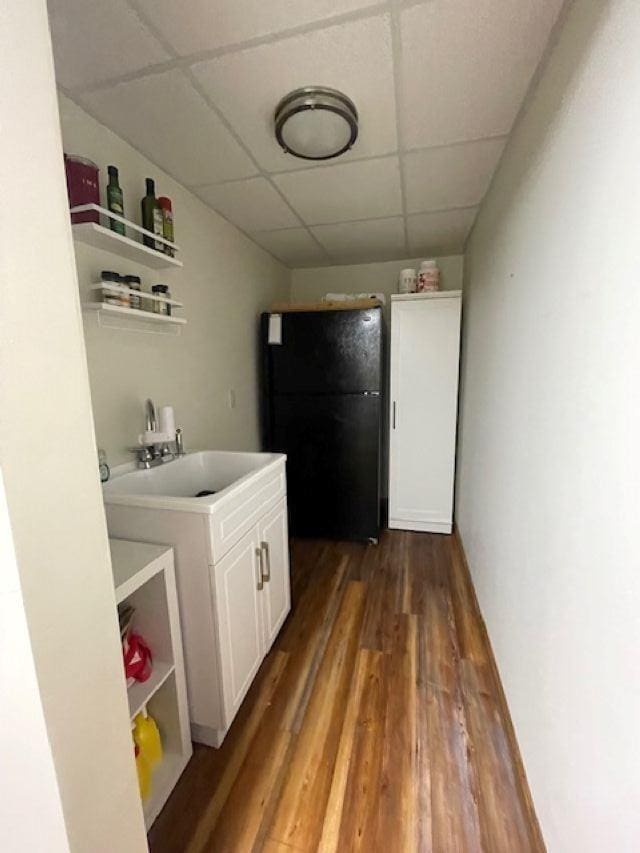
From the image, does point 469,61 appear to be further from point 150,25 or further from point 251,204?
point 251,204

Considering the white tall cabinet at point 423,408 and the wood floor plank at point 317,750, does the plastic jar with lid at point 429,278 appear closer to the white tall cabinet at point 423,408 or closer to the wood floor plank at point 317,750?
the white tall cabinet at point 423,408

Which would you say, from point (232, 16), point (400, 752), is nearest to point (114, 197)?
point (232, 16)

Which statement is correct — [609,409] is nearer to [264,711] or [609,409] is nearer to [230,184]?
[264,711]

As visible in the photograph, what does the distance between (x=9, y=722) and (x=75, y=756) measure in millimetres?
118

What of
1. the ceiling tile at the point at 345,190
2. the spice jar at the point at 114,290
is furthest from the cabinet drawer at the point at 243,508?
the ceiling tile at the point at 345,190

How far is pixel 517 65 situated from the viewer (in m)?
1.15

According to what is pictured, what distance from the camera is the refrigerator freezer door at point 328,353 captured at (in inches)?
98.8

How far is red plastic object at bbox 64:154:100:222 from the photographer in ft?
3.88

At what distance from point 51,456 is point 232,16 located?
49.2 inches

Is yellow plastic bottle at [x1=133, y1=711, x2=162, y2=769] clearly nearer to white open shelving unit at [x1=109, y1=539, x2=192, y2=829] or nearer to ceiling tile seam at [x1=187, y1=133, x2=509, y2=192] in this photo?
white open shelving unit at [x1=109, y1=539, x2=192, y2=829]

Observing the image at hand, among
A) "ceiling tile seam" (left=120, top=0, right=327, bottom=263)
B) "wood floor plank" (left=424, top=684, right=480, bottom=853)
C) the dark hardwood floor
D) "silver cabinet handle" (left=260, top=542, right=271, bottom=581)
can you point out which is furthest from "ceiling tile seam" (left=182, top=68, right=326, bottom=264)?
"wood floor plank" (left=424, top=684, right=480, bottom=853)

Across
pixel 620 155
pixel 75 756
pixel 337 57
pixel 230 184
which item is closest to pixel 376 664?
pixel 75 756

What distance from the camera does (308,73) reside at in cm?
117

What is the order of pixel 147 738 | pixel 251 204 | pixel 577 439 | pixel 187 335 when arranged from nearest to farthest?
pixel 577 439
pixel 147 738
pixel 187 335
pixel 251 204
